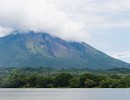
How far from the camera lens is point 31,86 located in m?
117

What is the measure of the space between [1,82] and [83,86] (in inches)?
1188

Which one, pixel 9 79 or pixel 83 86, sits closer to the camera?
pixel 83 86
